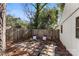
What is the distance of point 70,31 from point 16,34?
0.78 m

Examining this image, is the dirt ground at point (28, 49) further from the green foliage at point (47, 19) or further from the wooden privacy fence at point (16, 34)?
the green foliage at point (47, 19)

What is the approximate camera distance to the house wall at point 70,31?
2.50 meters

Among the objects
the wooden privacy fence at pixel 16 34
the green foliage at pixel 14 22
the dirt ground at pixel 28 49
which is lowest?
the dirt ground at pixel 28 49

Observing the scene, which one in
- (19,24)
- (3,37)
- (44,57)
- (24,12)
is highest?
(24,12)

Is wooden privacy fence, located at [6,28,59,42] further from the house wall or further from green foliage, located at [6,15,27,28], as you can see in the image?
the house wall

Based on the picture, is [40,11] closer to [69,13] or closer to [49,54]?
[69,13]

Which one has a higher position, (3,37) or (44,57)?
(3,37)

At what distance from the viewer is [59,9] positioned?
258 cm

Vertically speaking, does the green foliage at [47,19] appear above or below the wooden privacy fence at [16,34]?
above

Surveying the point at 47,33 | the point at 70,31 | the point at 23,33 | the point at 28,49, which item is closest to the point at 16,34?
the point at 23,33

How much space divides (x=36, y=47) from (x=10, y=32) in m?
0.43

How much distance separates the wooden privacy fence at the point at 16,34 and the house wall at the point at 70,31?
537 millimetres

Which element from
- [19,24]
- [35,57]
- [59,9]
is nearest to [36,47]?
[35,57]

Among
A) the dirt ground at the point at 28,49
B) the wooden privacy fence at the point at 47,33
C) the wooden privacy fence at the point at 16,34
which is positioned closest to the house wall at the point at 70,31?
the wooden privacy fence at the point at 47,33
